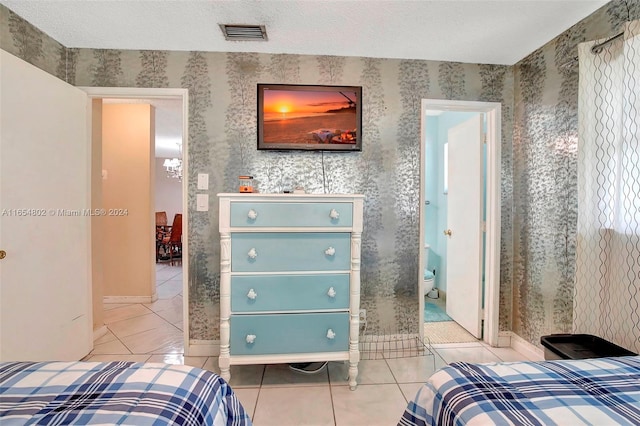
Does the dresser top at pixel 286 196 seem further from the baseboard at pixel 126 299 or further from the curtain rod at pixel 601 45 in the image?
the baseboard at pixel 126 299

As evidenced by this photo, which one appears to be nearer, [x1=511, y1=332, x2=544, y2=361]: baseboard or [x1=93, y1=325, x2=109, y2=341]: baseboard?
[x1=511, y1=332, x2=544, y2=361]: baseboard

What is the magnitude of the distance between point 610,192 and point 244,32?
2391mm

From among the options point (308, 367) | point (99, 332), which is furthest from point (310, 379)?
point (99, 332)

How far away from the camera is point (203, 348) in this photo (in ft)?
7.67

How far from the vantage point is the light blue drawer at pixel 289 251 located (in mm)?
1866

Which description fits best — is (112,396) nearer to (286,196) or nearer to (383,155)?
(286,196)

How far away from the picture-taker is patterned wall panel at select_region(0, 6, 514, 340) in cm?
231

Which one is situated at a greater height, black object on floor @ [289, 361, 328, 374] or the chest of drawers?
the chest of drawers

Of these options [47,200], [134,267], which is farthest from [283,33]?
[134,267]

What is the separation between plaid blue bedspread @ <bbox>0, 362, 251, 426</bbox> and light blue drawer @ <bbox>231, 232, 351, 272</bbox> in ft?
3.03

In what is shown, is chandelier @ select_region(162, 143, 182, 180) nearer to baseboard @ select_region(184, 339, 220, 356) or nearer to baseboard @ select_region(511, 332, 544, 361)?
baseboard @ select_region(184, 339, 220, 356)

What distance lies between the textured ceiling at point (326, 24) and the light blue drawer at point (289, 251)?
4.49 ft

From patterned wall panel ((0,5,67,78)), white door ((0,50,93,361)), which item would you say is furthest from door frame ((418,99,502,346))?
patterned wall panel ((0,5,67,78))

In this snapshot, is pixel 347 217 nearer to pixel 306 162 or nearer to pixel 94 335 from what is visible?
pixel 306 162
